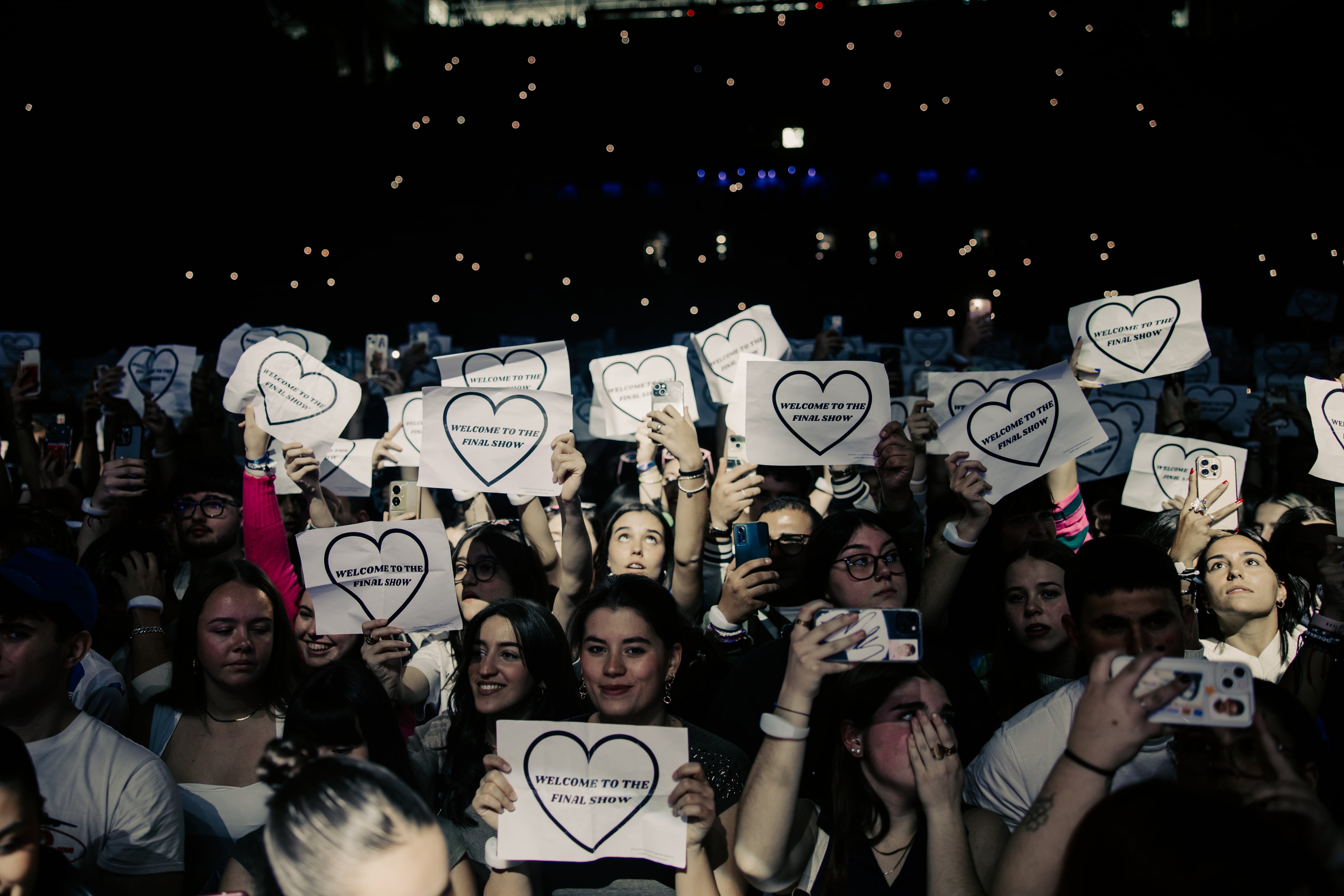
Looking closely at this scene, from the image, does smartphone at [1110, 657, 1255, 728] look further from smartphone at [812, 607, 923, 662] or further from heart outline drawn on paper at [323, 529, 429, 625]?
heart outline drawn on paper at [323, 529, 429, 625]

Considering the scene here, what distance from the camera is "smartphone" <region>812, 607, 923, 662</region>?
81.1 inches

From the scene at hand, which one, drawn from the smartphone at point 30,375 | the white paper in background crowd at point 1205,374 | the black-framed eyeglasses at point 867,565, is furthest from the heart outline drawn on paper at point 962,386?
the smartphone at point 30,375

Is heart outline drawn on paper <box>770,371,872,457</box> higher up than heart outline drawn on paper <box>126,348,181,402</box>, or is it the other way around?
heart outline drawn on paper <box>126,348,181,402</box>

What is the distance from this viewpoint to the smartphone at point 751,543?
3092 mm

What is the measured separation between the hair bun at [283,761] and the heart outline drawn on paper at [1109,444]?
4806mm

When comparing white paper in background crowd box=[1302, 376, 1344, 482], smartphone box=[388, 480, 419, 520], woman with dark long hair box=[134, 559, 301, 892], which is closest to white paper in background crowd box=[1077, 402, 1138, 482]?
white paper in background crowd box=[1302, 376, 1344, 482]

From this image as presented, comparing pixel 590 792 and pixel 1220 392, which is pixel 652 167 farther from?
pixel 590 792

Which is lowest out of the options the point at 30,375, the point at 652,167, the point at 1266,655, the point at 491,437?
the point at 1266,655

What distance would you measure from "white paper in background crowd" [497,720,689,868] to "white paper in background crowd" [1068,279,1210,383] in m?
3.34

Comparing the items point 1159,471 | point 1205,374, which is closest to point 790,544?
point 1159,471

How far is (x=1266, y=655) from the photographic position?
11.3 ft

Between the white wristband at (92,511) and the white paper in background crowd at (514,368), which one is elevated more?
the white paper in background crowd at (514,368)

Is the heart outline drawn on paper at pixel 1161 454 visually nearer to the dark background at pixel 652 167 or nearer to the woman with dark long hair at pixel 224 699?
the woman with dark long hair at pixel 224 699

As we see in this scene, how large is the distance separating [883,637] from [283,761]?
4.06ft
